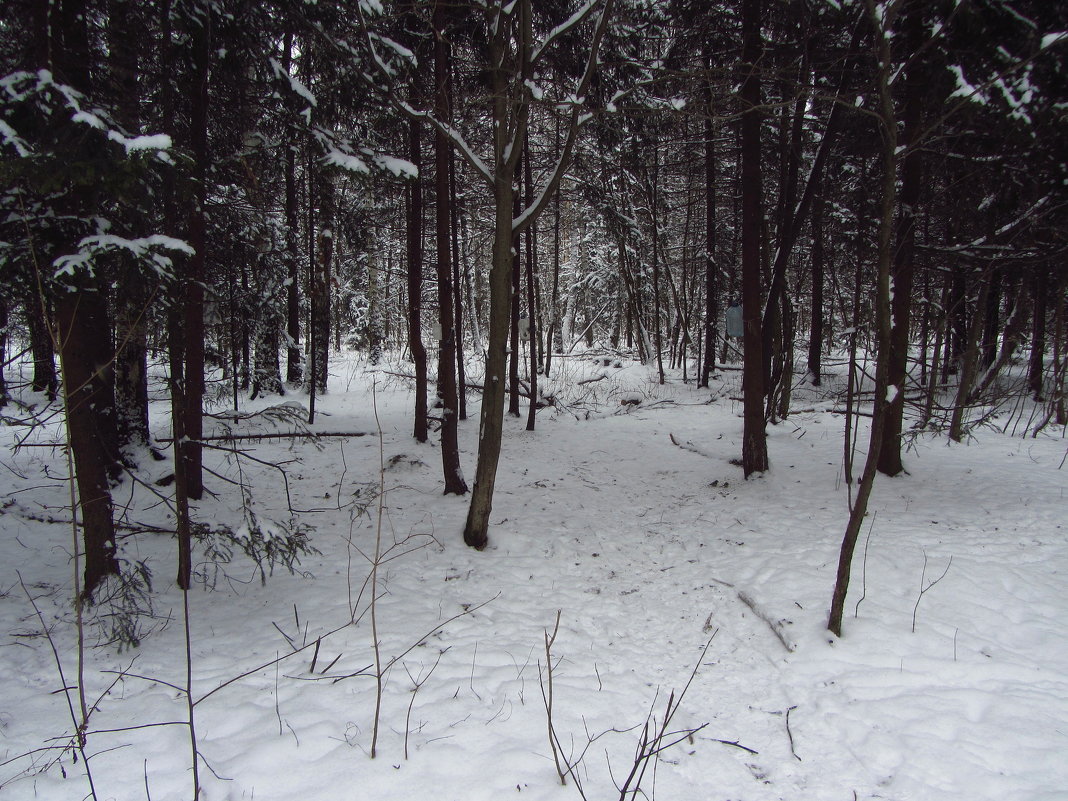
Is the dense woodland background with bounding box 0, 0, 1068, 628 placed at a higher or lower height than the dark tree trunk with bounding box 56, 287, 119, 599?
higher

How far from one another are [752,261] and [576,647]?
5.87m

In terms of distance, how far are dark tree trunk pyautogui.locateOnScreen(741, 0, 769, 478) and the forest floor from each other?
2.03 feet

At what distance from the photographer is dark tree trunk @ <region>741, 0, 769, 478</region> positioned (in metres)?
7.13

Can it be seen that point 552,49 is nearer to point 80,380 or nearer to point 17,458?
point 80,380

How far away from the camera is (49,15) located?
144 inches

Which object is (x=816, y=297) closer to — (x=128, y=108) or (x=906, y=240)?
(x=906, y=240)

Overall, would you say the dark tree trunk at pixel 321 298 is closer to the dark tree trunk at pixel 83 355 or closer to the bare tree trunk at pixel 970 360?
the dark tree trunk at pixel 83 355

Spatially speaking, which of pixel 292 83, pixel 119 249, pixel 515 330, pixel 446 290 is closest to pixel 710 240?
pixel 515 330

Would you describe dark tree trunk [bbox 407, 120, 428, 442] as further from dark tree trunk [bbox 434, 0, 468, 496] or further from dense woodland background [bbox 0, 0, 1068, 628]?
dark tree trunk [bbox 434, 0, 468, 496]

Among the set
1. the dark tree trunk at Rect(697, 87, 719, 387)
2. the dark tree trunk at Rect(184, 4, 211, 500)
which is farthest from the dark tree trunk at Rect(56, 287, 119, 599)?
the dark tree trunk at Rect(697, 87, 719, 387)

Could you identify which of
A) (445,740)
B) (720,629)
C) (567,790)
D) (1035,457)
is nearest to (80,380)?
(445,740)

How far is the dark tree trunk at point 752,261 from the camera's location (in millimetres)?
7129

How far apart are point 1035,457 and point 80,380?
12.0 meters

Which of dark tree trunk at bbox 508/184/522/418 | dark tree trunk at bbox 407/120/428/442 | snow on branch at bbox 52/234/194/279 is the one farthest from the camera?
dark tree trunk at bbox 508/184/522/418
